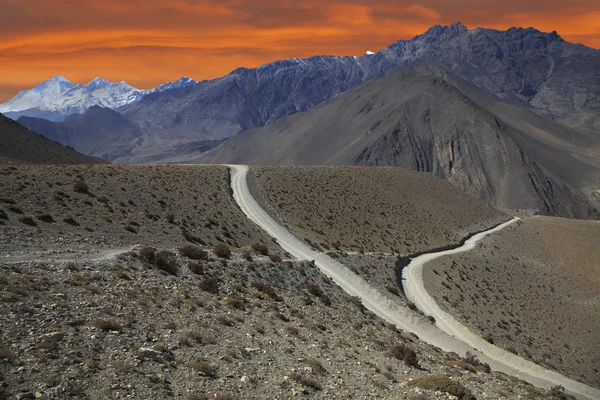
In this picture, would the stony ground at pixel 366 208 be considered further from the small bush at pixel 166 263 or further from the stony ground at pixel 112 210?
the small bush at pixel 166 263

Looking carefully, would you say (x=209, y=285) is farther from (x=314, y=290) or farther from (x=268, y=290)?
(x=314, y=290)

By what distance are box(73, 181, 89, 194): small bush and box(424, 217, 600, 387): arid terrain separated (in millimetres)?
28626

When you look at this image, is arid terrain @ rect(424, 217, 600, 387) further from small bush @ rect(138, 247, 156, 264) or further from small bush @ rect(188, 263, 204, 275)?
small bush @ rect(138, 247, 156, 264)

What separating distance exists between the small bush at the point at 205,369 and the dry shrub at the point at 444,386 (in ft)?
22.0

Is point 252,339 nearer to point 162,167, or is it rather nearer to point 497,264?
point 162,167

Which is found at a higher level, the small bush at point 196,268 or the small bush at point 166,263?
the small bush at point 166,263

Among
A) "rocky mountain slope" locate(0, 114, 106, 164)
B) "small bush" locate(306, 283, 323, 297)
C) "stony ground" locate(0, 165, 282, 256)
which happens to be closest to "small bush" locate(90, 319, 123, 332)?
"stony ground" locate(0, 165, 282, 256)

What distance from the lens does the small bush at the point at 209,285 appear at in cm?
2158

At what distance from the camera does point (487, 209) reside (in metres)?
90.2

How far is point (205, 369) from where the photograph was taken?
46.6 feet

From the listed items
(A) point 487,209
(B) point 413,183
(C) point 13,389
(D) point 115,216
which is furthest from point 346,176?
(C) point 13,389

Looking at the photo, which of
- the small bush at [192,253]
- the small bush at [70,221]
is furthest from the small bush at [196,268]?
the small bush at [70,221]

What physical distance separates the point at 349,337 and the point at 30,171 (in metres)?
28.2

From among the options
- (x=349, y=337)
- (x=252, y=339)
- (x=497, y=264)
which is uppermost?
(x=252, y=339)
